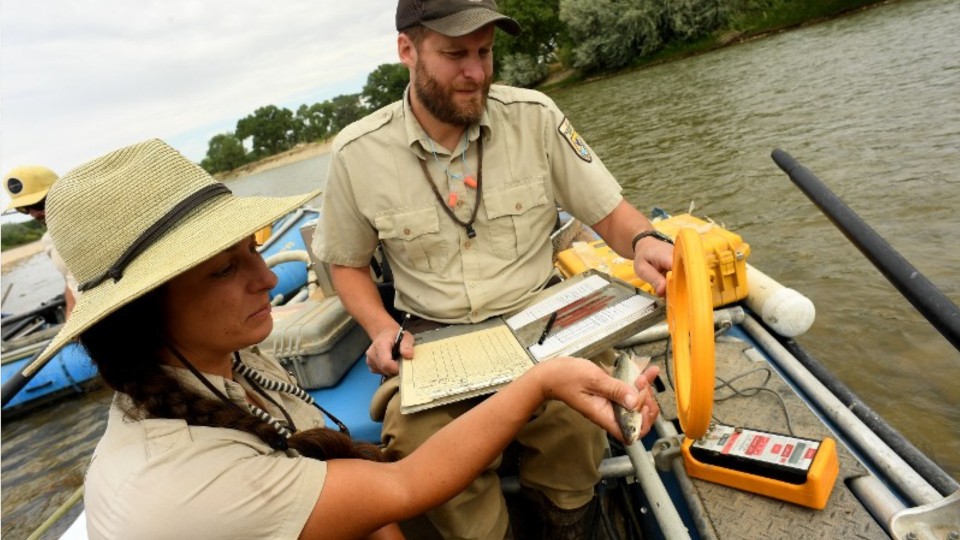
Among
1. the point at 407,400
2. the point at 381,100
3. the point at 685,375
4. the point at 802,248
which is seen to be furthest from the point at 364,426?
the point at 381,100

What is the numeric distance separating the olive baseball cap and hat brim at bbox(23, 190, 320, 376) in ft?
3.66

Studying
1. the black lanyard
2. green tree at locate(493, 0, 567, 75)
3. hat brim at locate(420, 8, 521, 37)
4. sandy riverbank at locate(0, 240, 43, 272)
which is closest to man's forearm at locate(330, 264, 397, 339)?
the black lanyard

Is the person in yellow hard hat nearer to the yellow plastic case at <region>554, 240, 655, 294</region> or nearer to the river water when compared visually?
the river water

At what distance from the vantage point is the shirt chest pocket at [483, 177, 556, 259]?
2240mm

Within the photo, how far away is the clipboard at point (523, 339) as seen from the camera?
5.62 feet

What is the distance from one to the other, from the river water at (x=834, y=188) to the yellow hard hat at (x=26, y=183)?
283cm

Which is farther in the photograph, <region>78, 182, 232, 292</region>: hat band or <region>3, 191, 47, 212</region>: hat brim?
<region>3, 191, 47, 212</region>: hat brim

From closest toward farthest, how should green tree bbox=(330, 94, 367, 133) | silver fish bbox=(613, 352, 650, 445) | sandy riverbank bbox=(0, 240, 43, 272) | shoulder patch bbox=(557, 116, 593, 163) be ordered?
silver fish bbox=(613, 352, 650, 445) → shoulder patch bbox=(557, 116, 593, 163) → sandy riverbank bbox=(0, 240, 43, 272) → green tree bbox=(330, 94, 367, 133)

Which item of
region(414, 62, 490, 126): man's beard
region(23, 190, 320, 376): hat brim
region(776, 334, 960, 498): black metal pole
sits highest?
region(414, 62, 490, 126): man's beard

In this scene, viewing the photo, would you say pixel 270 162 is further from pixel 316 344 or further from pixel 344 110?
pixel 316 344

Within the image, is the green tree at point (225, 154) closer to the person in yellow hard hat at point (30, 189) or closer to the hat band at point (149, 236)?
the person in yellow hard hat at point (30, 189)

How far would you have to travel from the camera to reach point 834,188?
6.55 metres

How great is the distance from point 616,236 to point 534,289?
0.40 m

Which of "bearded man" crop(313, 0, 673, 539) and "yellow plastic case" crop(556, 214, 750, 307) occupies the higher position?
"bearded man" crop(313, 0, 673, 539)
